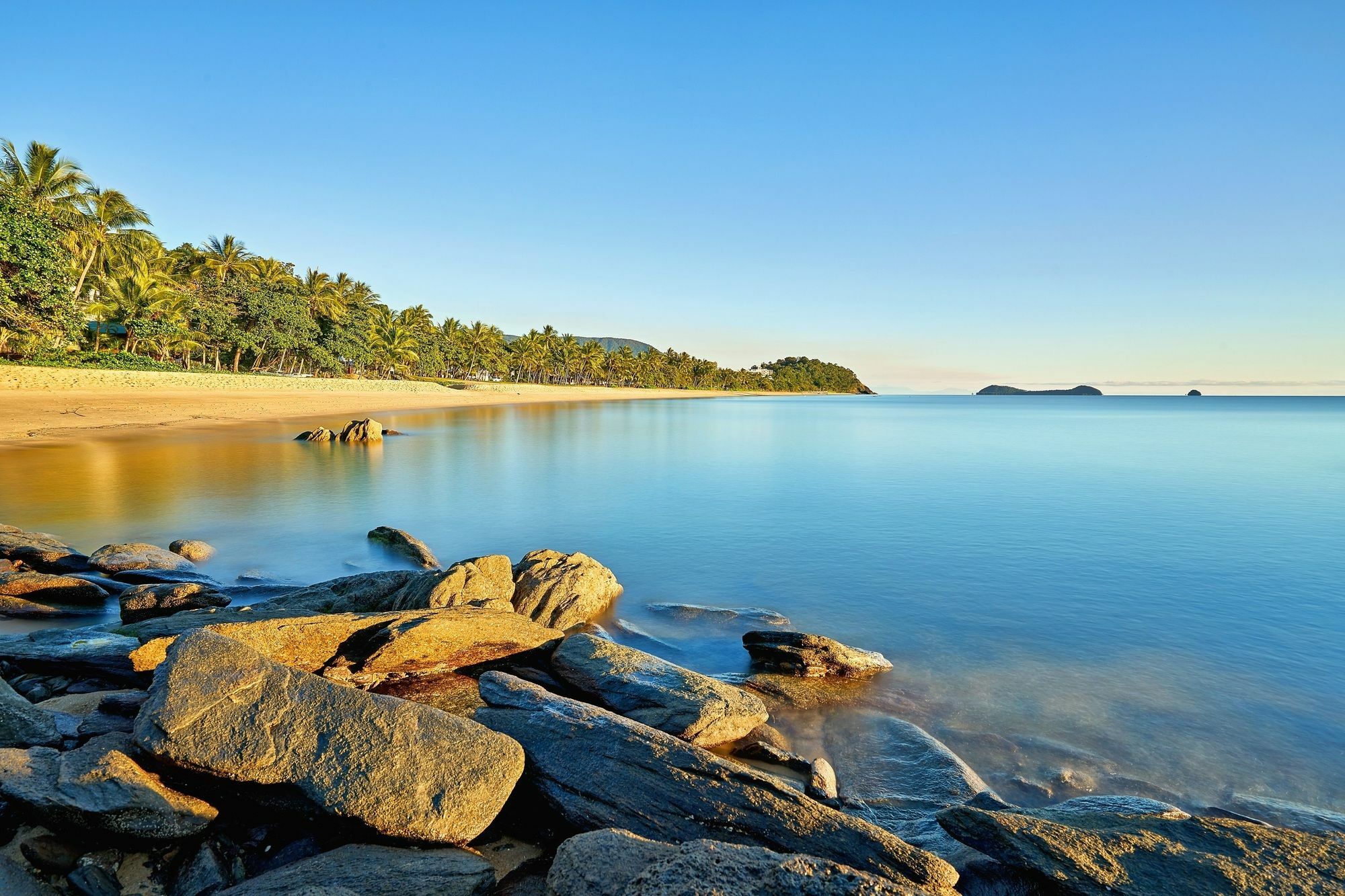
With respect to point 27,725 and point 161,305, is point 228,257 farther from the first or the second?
point 27,725

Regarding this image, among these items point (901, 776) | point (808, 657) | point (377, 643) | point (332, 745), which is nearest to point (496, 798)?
point (332, 745)

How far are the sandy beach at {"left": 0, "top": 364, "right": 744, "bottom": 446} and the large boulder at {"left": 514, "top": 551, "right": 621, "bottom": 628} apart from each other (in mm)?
27124

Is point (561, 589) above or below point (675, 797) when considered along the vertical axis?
below

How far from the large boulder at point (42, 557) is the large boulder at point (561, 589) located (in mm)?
6554

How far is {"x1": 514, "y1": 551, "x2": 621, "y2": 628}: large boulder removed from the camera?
820 cm

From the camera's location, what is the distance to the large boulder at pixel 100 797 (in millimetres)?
3135

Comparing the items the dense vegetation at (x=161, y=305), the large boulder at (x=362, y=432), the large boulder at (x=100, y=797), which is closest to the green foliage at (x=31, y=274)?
the dense vegetation at (x=161, y=305)

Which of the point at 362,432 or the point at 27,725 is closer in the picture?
the point at 27,725

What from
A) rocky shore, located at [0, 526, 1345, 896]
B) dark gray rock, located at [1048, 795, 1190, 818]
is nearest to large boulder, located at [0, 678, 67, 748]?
rocky shore, located at [0, 526, 1345, 896]

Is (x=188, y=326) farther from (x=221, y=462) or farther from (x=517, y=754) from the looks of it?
(x=517, y=754)

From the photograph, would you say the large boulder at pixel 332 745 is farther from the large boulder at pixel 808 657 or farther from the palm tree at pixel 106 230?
the palm tree at pixel 106 230

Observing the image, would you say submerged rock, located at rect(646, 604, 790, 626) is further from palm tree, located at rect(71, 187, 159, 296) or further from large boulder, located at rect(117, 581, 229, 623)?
palm tree, located at rect(71, 187, 159, 296)

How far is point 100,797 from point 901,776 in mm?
5049

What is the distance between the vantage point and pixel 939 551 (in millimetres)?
13859
